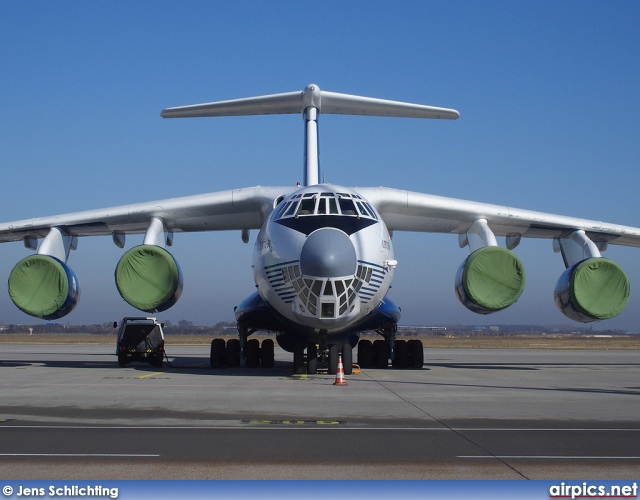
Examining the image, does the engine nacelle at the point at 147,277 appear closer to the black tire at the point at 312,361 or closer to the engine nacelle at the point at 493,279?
the black tire at the point at 312,361

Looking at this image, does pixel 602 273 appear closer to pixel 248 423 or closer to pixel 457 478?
pixel 248 423

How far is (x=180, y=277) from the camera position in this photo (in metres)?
17.2

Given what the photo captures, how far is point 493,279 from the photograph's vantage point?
16.6 meters

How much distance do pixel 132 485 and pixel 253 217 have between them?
1445 cm

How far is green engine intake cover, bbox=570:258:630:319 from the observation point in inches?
667

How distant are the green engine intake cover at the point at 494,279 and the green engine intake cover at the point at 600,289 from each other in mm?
1421

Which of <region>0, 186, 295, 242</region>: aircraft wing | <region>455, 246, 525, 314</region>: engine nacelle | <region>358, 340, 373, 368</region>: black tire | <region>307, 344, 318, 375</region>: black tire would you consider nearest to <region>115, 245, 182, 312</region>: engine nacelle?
<region>0, 186, 295, 242</region>: aircraft wing

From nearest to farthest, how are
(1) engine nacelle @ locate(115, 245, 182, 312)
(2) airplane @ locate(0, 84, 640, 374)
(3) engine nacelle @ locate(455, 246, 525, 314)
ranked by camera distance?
(2) airplane @ locate(0, 84, 640, 374)
(3) engine nacelle @ locate(455, 246, 525, 314)
(1) engine nacelle @ locate(115, 245, 182, 312)

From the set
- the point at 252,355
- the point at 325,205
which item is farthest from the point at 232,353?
the point at 325,205

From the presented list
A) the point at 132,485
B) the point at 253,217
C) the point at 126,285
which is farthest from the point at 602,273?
the point at 132,485

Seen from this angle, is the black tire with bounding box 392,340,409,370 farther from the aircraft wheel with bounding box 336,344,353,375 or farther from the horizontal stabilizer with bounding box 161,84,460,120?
the horizontal stabilizer with bounding box 161,84,460,120

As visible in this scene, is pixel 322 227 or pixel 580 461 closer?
pixel 580 461

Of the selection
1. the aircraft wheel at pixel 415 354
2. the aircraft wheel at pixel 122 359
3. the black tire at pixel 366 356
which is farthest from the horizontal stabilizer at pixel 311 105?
the aircraft wheel at pixel 122 359

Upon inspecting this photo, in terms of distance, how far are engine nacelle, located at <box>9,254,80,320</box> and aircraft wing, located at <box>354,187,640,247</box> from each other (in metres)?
6.78
